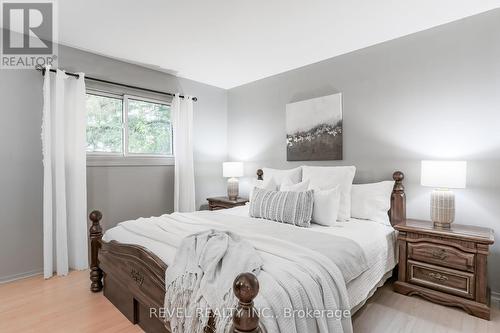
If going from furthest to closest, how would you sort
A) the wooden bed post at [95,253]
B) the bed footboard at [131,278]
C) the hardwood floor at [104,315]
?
1. the wooden bed post at [95,253]
2. the hardwood floor at [104,315]
3. the bed footboard at [131,278]

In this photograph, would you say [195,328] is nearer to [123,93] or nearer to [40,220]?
[40,220]

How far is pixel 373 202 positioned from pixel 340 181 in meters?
0.37

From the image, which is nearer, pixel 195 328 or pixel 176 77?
pixel 195 328

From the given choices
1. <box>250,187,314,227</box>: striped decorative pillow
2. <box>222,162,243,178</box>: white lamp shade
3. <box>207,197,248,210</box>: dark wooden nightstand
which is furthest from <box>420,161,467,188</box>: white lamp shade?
<box>222,162,243,178</box>: white lamp shade

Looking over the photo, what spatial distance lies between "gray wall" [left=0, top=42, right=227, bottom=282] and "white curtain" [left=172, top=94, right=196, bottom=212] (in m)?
0.18

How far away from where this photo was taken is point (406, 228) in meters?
2.28

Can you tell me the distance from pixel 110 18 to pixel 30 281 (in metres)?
2.66

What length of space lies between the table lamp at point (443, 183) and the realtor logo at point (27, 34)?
3462 millimetres

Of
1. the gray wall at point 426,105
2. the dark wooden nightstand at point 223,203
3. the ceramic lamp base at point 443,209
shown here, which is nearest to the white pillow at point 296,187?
the gray wall at point 426,105

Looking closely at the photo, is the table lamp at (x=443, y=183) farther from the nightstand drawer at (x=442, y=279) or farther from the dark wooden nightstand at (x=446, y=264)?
the nightstand drawer at (x=442, y=279)

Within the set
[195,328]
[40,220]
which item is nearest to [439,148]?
[195,328]

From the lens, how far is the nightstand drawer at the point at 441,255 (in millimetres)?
2021

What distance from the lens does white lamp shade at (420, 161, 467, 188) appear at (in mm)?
2084

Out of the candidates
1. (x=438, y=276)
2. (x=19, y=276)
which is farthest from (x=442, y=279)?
(x=19, y=276)
